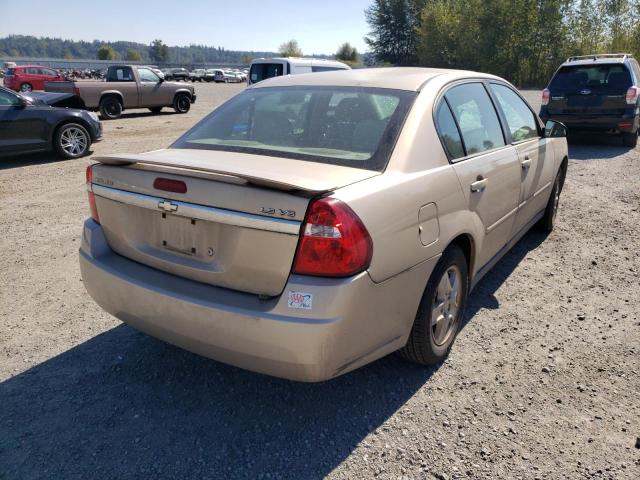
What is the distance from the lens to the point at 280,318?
216 cm

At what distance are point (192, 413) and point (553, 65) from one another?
4186cm

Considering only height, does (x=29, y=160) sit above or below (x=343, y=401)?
above

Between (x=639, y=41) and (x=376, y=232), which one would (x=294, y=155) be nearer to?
(x=376, y=232)

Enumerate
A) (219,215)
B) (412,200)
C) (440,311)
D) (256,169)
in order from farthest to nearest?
(440,311)
(412,200)
(256,169)
(219,215)

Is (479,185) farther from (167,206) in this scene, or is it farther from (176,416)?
(176,416)

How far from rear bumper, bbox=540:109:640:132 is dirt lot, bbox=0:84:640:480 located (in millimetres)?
7115

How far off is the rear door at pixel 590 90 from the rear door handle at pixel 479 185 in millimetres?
8480

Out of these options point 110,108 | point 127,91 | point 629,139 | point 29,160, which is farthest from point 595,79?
point 110,108

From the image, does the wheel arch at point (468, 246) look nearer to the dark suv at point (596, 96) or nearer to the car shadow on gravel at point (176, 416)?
the car shadow on gravel at point (176, 416)

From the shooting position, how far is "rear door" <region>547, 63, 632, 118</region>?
33.1 ft

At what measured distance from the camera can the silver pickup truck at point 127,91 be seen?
15575mm

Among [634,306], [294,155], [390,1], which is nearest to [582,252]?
[634,306]

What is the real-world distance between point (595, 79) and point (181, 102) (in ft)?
45.8

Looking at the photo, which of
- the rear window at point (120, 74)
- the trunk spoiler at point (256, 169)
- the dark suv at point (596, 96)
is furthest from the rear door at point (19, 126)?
the dark suv at point (596, 96)
